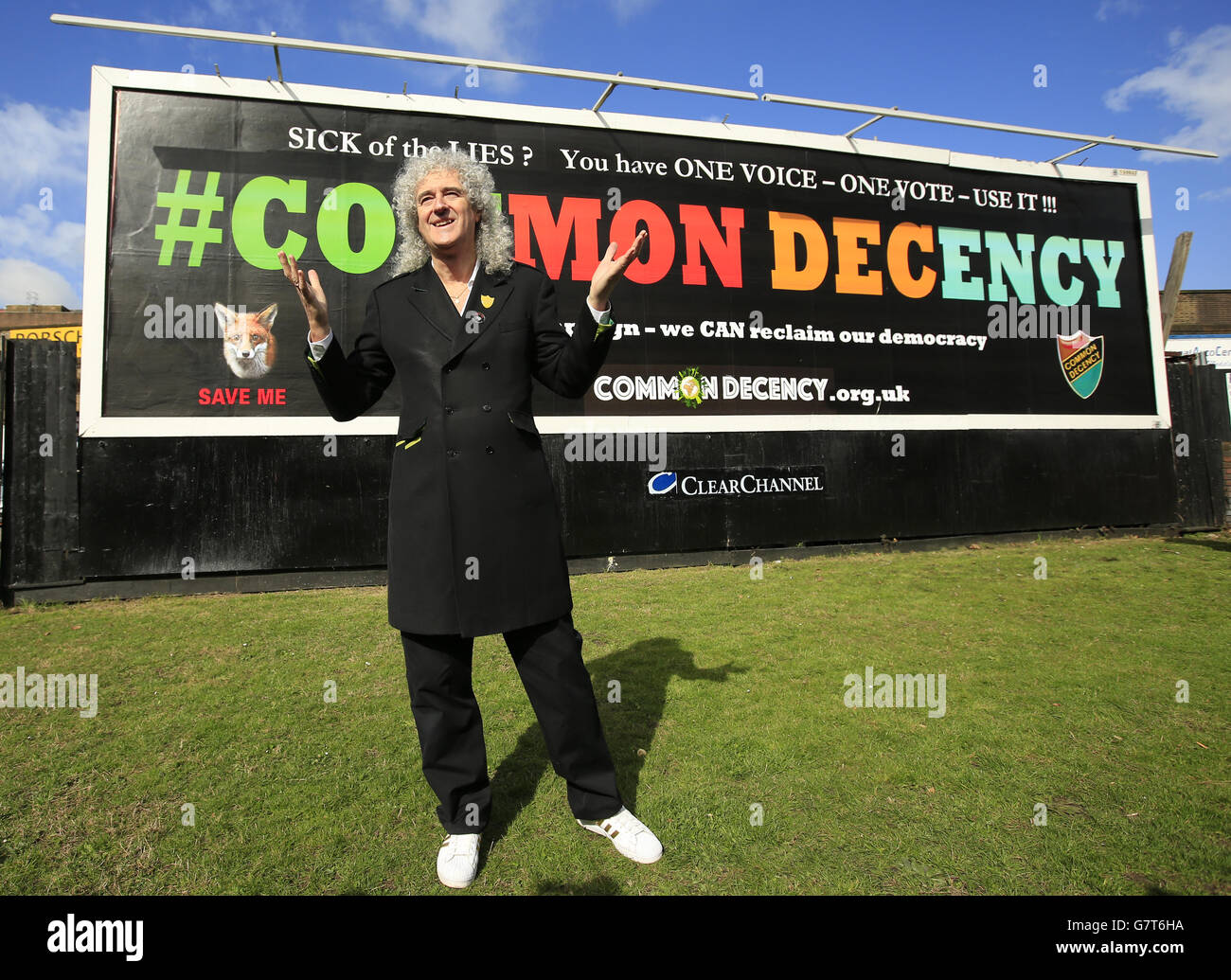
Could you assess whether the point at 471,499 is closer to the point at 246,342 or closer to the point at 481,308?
the point at 481,308

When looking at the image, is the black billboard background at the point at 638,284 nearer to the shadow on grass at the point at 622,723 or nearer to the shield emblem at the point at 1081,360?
the shield emblem at the point at 1081,360

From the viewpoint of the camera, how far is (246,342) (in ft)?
25.7

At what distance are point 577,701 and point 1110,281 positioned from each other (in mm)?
12783

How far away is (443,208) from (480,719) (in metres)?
1.94

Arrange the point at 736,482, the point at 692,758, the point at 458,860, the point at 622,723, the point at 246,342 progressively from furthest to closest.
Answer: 1. the point at 736,482
2. the point at 246,342
3. the point at 622,723
4. the point at 692,758
5. the point at 458,860

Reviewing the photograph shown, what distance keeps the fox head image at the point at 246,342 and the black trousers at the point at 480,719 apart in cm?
664

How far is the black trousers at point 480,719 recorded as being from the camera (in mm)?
2471

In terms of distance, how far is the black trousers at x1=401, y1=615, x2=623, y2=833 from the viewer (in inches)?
97.3

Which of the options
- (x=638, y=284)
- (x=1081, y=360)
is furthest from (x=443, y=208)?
(x=1081, y=360)

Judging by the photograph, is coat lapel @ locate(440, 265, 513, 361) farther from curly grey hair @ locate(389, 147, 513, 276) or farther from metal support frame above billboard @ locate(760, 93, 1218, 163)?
metal support frame above billboard @ locate(760, 93, 1218, 163)

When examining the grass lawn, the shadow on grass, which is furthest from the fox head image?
the shadow on grass
